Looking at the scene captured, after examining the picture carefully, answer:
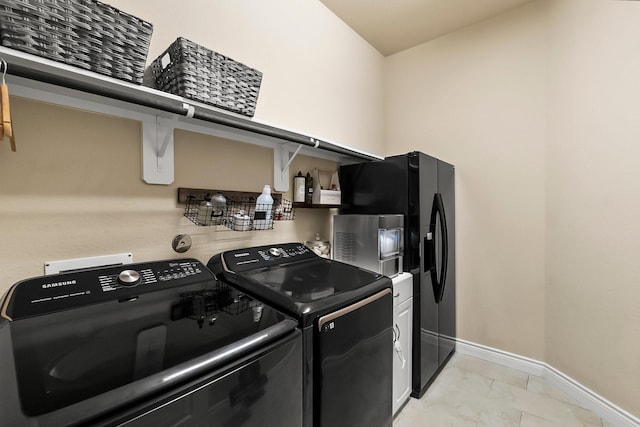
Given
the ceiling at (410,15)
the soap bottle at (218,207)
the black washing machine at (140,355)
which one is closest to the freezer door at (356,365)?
the black washing machine at (140,355)

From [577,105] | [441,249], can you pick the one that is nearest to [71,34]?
[441,249]

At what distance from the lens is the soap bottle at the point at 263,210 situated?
154 cm

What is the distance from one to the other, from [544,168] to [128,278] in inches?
114

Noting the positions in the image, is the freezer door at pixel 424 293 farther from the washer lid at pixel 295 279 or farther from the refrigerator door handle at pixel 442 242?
the washer lid at pixel 295 279

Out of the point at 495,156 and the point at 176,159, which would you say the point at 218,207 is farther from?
the point at 495,156

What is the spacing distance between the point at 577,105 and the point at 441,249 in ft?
4.64

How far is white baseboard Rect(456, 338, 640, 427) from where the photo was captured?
179 cm

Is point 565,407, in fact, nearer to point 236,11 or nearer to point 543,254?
point 543,254

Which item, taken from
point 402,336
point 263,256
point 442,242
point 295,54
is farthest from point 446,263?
point 295,54

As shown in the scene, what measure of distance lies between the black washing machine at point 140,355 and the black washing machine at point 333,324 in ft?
0.34

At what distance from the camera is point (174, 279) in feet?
3.87

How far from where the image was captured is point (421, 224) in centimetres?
208

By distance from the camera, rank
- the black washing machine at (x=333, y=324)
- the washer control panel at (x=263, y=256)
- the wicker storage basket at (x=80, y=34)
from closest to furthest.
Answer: the wicker storage basket at (x=80, y=34) < the black washing machine at (x=333, y=324) < the washer control panel at (x=263, y=256)

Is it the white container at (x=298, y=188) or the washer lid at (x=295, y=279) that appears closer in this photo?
the washer lid at (x=295, y=279)
